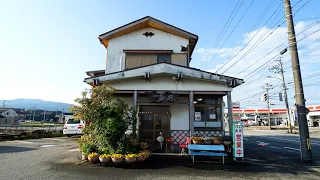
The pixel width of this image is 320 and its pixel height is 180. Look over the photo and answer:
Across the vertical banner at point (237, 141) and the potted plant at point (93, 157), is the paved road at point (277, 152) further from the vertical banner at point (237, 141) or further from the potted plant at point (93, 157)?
the potted plant at point (93, 157)

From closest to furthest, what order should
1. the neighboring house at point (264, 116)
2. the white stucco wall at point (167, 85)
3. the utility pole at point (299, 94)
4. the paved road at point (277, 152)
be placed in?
the utility pole at point (299, 94), the paved road at point (277, 152), the white stucco wall at point (167, 85), the neighboring house at point (264, 116)

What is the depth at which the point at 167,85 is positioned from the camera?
37.1 ft

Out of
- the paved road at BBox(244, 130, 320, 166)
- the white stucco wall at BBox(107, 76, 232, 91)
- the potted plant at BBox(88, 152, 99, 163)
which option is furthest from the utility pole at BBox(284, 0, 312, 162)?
the potted plant at BBox(88, 152, 99, 163)

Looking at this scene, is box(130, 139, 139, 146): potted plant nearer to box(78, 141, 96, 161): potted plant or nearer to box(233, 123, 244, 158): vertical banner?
box(78, 141, 96, 161): potted plant

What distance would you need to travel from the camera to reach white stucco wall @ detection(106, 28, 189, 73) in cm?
1444

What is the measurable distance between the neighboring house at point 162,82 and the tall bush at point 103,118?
173 cm

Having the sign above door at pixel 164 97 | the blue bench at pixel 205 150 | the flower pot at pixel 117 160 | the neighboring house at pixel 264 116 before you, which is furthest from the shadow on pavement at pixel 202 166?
the neighboring house at pixel 264 116

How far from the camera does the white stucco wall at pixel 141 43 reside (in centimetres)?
1444

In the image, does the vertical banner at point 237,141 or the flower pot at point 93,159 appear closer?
the flower pot at point 93,159

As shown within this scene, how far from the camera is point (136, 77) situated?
1116 centimetres

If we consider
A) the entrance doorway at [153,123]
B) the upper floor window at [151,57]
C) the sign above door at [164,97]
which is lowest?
the entrance doorway at [153,123]

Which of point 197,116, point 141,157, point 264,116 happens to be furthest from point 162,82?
point 264,116

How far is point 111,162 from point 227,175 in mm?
4435

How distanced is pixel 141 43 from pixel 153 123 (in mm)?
6137
